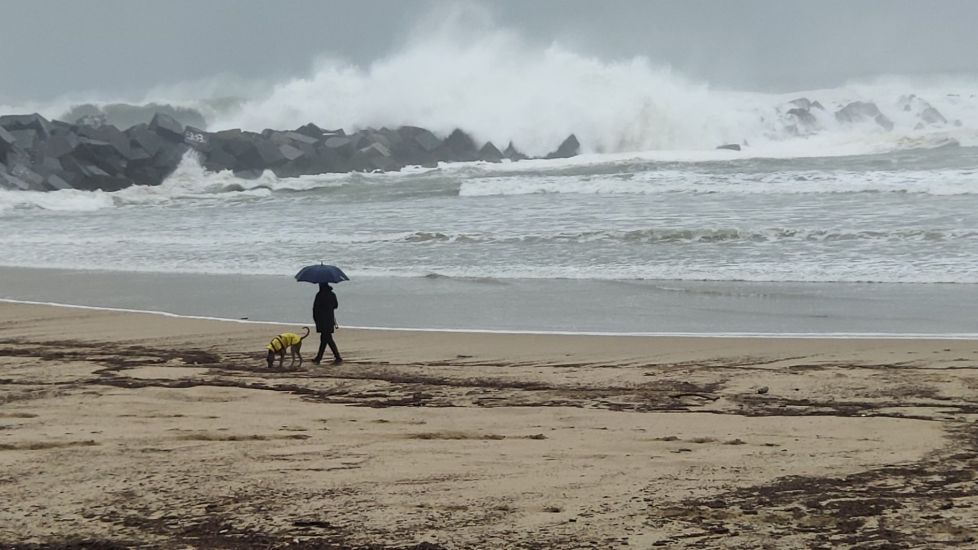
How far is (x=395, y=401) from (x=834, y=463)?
9.79ft

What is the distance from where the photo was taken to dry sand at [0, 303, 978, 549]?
4195 millimetres

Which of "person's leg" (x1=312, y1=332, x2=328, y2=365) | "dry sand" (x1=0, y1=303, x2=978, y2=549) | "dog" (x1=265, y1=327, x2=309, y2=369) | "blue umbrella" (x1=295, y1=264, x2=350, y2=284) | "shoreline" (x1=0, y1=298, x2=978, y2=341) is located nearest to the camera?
"dry sand" (x1=0, y1=303, x2=978, y2=549)

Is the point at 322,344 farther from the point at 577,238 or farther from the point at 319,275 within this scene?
the point at 577,238

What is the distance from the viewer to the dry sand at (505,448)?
13.8 feet

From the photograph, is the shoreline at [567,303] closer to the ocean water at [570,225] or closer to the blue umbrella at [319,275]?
the ocean water at [570,225]

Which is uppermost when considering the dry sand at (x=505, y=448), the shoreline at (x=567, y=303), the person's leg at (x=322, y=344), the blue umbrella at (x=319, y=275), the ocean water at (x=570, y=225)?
the ocean water at (x=570, y=225)

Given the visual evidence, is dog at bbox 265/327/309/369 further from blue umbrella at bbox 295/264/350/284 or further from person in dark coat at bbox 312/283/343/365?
blue umbrella at bbox 295/264/350/284

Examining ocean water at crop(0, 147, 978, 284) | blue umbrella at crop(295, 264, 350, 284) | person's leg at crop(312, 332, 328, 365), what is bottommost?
person's leg at crop(312, 332, 328, 365)

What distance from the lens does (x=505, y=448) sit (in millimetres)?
5547

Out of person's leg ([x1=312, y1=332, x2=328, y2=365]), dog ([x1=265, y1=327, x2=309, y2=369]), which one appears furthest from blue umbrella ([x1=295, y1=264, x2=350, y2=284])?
dog ([x1=265, y1=327, x2=309, y2=369])

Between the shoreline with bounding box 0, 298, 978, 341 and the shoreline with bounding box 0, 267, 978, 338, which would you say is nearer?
the shoreline with bounding box 0, 298, 978, 341

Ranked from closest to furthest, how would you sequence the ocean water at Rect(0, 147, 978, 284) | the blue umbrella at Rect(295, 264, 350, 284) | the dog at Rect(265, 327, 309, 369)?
the dog at Rect(265, 327, 309, 369) → the blue umbrella at Rect(295, 264, 350, 284) → the ocean water at Rect(0, 147, 978, 284)

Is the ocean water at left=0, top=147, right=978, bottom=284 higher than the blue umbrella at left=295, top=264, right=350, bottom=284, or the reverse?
the ocean water at left=0, top=147, right=978, bottom=284

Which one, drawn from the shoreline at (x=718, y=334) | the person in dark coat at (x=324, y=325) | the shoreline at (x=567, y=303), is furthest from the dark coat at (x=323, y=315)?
the shoreline at (x=567, y=303)
